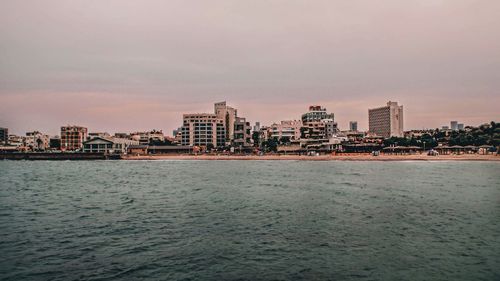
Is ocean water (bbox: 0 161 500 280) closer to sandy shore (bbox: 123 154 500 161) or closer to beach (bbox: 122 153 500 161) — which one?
sandy shore (bbox: 123 154 500 161)

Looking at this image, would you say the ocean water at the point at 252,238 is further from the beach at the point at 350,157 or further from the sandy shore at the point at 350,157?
the beach at the point at 350,157

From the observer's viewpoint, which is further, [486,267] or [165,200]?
[165,200]

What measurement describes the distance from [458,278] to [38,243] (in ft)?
73.0

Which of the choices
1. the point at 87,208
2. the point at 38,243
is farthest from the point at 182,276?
the point at 87,208

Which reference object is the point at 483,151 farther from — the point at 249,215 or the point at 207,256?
the point at 207,256

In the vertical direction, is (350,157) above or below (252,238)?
above

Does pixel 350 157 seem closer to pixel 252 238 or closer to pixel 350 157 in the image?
pixel 350 157

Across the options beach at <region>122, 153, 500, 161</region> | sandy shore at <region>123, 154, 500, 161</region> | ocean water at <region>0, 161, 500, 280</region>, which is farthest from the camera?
beach at <region>122, 153, 500, 161</region>

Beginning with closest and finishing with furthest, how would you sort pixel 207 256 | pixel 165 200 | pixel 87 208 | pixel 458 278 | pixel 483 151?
pixel 458 278 < pixel 207 256 < pixel 87 208 < pixel 165 200 < pixel 483 151

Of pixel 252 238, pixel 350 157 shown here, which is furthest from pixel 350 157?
pixel 252 238

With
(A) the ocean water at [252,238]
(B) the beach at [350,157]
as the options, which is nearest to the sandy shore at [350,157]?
(B) the beach at [350,157]

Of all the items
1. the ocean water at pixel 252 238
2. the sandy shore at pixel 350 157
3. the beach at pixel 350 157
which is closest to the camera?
the ocean water at pixel 252 238

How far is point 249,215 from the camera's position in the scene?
32125 mm

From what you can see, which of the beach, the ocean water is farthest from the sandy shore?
the ocean water
